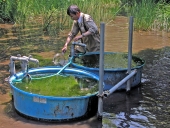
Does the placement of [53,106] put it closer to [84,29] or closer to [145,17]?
[84,29]

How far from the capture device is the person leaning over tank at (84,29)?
5.74 meters

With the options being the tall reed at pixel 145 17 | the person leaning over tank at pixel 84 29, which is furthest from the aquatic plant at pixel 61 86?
the tall reed at pixel 145 17

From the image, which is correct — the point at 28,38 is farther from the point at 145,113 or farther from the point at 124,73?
the point at 145,113

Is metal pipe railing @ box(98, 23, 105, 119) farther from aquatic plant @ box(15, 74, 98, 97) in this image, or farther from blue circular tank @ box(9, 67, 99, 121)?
aquatic plant @ box(15, 74, 98, 97)

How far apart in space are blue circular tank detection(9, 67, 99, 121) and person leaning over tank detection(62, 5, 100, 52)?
1.36m

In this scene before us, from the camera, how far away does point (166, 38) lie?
1052 centimetres

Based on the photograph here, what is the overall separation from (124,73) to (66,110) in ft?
5.08

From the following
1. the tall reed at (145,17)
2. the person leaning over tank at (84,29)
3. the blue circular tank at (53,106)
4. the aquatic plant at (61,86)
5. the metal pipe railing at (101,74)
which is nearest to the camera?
the metal pipe railing at (101,74)

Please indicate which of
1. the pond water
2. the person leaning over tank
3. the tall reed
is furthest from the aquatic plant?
the tall reed

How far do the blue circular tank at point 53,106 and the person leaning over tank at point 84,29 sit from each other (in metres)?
1.36

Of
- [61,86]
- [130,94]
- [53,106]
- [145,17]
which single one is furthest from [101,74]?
[145,17]

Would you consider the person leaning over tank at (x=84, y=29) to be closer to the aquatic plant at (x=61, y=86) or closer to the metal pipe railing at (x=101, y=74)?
the aquatic plant at (x=61, y=86)

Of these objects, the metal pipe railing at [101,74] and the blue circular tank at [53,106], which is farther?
the blue circular tank at [53,106]

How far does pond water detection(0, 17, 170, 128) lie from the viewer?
4617mm
